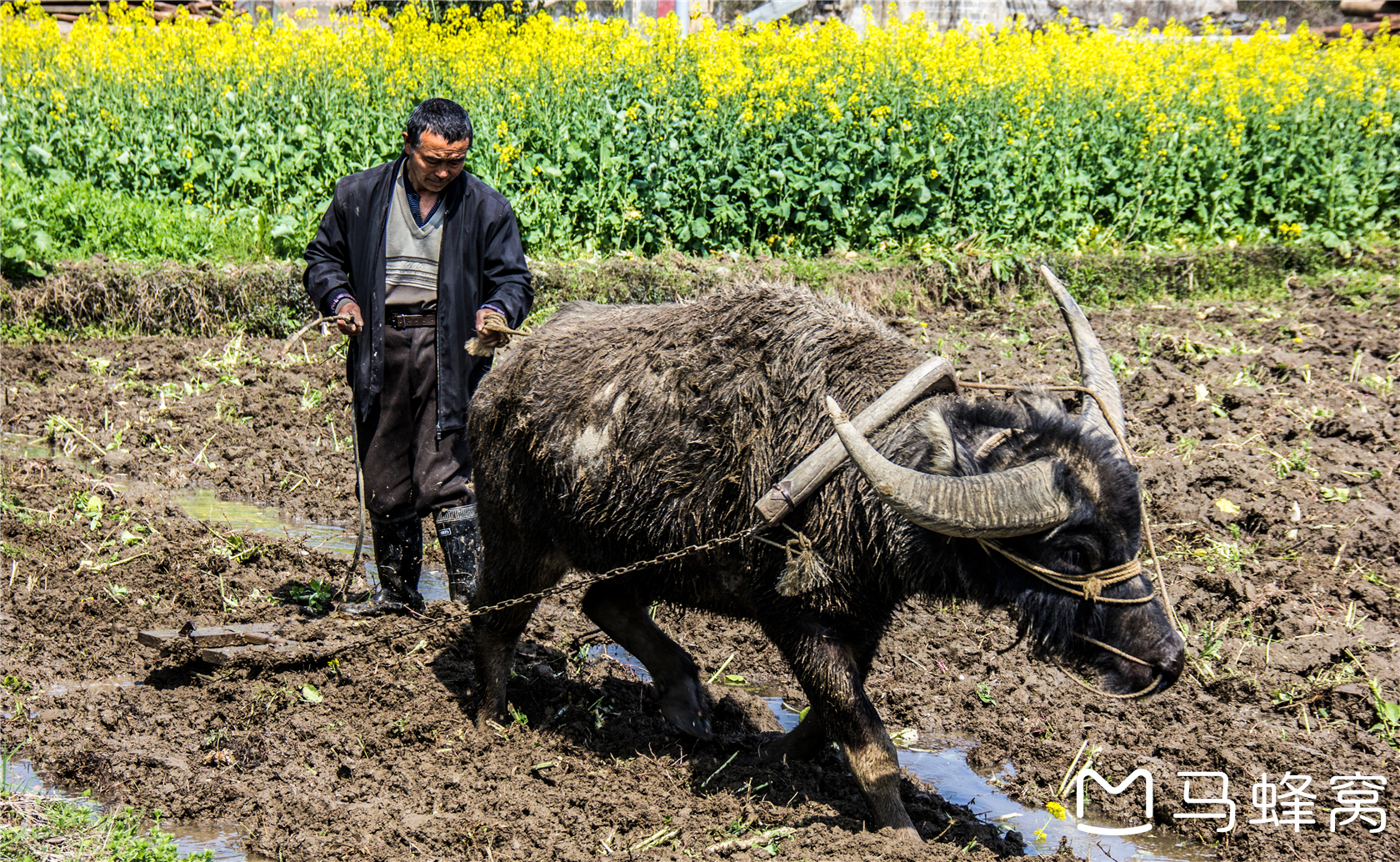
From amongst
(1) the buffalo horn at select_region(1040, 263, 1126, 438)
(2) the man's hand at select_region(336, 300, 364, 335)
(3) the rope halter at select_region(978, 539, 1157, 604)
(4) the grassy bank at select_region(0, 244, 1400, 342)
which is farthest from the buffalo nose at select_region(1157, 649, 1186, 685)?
(4) the grassy bank at select_region(0, 244, 1400, 342)

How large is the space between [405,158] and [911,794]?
322 cm

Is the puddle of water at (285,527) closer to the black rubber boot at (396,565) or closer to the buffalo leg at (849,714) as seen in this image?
the black rubber boot at (396,565)

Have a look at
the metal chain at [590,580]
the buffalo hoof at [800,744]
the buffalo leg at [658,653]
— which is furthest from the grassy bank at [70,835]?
the buffalo hoof at [800,744]

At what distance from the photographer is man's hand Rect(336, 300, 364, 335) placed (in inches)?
188

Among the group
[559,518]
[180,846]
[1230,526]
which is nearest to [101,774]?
[180,846]

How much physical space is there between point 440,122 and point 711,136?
6.57 m

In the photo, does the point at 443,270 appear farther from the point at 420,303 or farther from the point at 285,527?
the point at 285,527

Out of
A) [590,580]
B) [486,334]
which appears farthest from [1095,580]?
[486,334]

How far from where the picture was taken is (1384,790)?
13.2 ft

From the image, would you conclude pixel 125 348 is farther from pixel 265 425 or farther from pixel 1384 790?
pixel 1384 790

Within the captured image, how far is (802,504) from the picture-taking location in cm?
374

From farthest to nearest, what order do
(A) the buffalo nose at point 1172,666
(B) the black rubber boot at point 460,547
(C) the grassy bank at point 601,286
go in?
(C) the grassy bank at point 601,286
(B) the black rubber boot at point 460,547
(A) the buffalo nose at point 1172,666

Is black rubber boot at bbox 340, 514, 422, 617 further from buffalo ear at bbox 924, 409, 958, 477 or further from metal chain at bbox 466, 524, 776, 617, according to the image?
buffalo ear at bbox 924, 409, 958, 477

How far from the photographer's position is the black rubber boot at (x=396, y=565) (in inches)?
206
